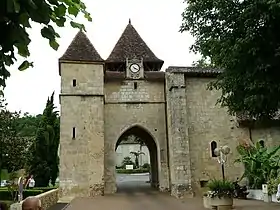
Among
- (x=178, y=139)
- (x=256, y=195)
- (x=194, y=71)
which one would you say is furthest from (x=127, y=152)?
(x=256, y=195)

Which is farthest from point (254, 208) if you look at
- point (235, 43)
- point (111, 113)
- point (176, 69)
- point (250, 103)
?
point (111, 113)

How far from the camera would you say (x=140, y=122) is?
23969mm

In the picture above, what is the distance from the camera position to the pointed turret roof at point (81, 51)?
2328 centimetres

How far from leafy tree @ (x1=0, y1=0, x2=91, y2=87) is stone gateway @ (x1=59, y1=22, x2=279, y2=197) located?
60.0 feet

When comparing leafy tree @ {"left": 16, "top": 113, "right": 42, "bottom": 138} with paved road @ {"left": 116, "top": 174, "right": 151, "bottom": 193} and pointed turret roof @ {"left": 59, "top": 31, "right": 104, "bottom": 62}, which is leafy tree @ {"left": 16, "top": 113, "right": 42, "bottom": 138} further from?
paved road @ {"left": 116, "top": 174, "right": 151, "bottom": 193}

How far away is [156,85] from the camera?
81.3 ft

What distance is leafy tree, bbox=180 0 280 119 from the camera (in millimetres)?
9133

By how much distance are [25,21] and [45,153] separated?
25.2 meters

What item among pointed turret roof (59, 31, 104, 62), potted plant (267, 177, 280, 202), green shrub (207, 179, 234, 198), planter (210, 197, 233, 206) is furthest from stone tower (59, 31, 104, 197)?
potted plant (267, 177, 280, 202)

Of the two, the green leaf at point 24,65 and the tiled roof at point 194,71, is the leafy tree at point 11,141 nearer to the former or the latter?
the tiled roof at point 194,71

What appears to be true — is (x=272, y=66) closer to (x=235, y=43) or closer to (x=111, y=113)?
(x=235, y=43)

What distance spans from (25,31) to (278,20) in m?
7.93

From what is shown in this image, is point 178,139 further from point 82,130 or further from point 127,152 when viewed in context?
point 127,152

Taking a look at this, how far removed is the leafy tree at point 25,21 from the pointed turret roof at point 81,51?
20597 millimetres
